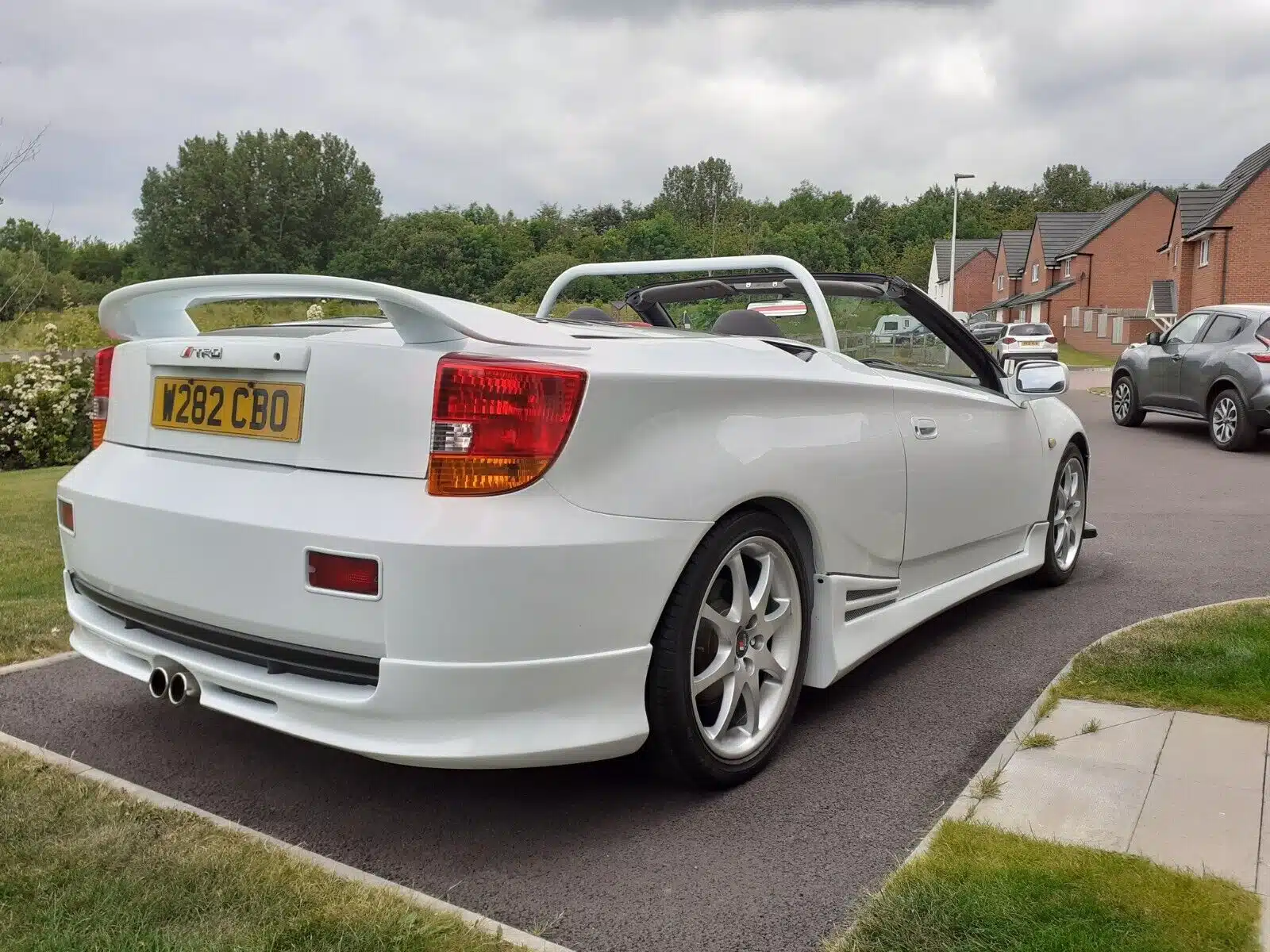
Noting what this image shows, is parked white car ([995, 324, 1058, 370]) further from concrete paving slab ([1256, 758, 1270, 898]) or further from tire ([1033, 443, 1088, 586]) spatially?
concrete paving slab ([1256, 758, 1270, 898])

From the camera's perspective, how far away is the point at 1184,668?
3.79m

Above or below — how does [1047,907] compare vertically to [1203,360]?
below

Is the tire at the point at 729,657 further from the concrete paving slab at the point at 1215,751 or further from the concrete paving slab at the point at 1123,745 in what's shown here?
the concrete paving slab at the point at 1215,751

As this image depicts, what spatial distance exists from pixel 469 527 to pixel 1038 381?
3.18m

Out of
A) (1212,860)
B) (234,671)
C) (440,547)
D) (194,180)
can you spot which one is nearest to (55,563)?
(234,671)

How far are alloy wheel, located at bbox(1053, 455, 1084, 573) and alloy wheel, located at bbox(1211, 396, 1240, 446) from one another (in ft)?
24.8

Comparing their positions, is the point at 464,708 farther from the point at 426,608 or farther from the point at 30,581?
the point at 30,581

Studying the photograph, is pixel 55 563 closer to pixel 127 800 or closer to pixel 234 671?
pixel 127 800

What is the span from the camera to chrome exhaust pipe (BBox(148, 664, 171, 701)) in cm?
276

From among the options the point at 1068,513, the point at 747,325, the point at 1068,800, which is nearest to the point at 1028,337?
the point at 1068,513

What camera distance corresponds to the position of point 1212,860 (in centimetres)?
250

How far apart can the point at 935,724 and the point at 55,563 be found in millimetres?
4535

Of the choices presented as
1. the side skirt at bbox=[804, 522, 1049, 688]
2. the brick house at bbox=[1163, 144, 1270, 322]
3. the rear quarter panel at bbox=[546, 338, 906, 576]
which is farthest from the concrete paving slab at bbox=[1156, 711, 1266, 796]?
the brick house at bbox=[1163, 144, 1270, 322]

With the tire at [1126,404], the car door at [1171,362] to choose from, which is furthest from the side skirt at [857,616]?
the tire at [1126,404]
